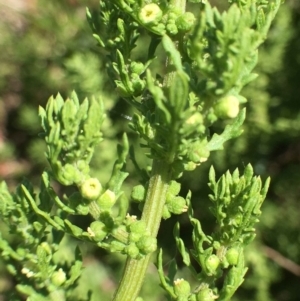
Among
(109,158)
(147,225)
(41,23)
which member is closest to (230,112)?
(147,225)

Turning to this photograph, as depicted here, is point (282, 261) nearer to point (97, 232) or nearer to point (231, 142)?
point (231, 142)

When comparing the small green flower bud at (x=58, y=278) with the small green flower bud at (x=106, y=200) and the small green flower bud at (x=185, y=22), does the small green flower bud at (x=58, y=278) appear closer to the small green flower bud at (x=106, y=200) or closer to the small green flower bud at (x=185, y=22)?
the small green flower bud at (x=106, y=200)

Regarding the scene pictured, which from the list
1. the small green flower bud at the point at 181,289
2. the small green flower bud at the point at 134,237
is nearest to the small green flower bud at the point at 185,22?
the small green flower bud at the point at 134,237

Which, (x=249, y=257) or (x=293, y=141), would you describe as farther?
(x=293, y=141)

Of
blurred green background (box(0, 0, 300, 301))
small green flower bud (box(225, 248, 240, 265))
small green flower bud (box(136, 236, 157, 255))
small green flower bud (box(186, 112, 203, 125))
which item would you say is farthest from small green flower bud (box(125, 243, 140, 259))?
blurred green background (box(0, 0, 300, 301))

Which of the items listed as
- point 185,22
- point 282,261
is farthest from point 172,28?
point 282,261

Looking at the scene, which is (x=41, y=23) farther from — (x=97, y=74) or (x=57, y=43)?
(x=97, y=74)
